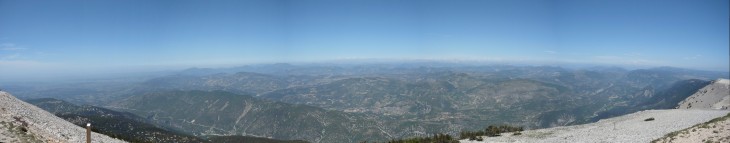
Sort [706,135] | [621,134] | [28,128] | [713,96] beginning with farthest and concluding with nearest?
[713,96] < [621,134] < [28,128] < [706,135]

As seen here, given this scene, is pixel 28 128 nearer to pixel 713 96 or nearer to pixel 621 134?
pixel 621 134

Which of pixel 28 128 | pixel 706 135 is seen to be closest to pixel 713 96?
pixel 706 135

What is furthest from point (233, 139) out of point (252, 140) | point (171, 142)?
point (171, 142)

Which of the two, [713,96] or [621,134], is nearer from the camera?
[621,134]

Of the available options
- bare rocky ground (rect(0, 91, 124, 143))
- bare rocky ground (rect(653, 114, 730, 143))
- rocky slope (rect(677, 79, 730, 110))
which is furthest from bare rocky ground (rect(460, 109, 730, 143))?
rocky slope (rect(677, 79, 730, 110))

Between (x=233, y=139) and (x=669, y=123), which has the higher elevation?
(x=669, y=123)

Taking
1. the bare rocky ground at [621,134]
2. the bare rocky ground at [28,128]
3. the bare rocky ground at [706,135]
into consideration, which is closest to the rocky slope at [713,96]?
the bare rocky ground at [621,134]

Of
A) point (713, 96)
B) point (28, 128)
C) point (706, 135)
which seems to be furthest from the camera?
point (713, 96)

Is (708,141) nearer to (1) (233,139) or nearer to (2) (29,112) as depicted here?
(2) (29,112)
